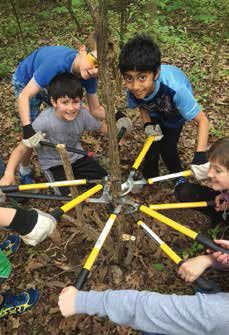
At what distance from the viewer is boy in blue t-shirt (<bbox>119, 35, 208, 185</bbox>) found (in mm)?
2932

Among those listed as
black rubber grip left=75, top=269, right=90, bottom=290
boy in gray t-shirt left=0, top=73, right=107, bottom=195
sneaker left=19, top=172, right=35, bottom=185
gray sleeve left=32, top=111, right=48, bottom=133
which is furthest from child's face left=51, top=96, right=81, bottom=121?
black rubber grip left=75, top=269, right=90, bottom=290

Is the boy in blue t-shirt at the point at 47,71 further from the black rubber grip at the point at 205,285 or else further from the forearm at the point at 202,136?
the black rubber grip at the point at 205,285

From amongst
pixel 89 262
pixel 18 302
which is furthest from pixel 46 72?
pixel 18 302

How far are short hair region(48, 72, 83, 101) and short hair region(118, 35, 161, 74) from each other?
19.4 inches

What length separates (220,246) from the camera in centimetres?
229

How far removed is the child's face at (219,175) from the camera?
2.51 metres

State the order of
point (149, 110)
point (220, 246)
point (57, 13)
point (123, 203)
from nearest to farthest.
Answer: point (220, 246) < point (123, 203) < point (149, 110) < point (57, 13)

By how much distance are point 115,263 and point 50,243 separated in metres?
0.77

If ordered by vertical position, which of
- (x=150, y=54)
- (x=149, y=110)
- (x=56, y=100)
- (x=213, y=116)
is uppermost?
(x=150, y=54)

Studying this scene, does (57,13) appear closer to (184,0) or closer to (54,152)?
(184,0)

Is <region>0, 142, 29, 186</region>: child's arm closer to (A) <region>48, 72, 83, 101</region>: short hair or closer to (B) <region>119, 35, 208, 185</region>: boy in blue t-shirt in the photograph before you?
(A) <region>48, 72, 83, 101</region>: short hair

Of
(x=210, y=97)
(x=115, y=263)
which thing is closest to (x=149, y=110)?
(x=115, y=263)

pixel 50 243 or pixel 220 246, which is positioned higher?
pixel 220 246

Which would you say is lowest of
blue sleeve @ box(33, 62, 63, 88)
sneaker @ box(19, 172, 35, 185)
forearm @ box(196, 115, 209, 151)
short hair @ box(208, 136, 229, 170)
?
sneaker @ box(19, 172, 35, 185)
